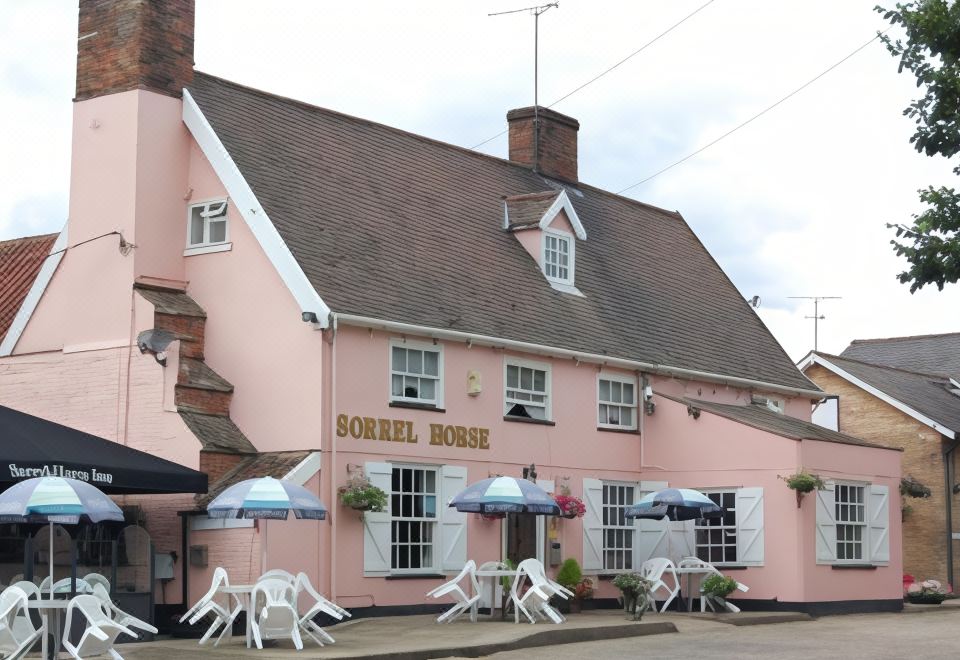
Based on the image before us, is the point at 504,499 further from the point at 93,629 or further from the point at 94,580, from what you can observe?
the point at 93,629

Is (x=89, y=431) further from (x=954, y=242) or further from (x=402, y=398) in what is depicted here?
(x=954, y=242)

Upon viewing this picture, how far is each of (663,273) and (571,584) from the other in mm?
9438

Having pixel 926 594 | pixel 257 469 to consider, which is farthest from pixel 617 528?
pixel 257 469

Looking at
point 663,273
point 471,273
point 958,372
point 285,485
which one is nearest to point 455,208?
point 471,273

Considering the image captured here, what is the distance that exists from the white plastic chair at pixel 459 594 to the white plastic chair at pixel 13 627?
6.06m

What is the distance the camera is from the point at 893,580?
28.1 m

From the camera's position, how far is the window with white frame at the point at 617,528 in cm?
2670

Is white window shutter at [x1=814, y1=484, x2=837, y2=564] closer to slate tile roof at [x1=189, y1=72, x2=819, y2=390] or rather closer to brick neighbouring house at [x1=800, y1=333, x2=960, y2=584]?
slate tile roof at [x1=189, y1=72, x2=819, y2=390]

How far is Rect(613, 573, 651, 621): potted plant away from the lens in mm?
22734

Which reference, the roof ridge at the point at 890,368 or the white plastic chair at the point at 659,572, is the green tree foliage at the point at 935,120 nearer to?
the white plastic chair at the point at 659,572

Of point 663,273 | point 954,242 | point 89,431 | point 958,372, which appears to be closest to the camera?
point 954,242

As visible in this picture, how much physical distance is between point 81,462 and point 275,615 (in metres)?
3.26

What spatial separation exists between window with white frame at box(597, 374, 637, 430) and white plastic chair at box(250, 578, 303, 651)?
31.4ft

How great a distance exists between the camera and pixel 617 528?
26906 mm
